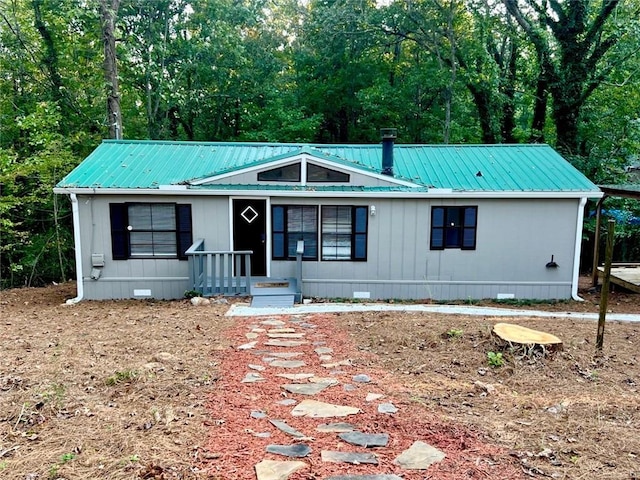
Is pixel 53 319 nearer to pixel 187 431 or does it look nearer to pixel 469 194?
pixel 187 431

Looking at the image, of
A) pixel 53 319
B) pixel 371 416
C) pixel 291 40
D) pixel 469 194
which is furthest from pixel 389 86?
pixel 371 416

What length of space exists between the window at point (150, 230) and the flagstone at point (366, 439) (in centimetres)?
737

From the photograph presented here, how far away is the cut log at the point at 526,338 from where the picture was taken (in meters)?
5.00

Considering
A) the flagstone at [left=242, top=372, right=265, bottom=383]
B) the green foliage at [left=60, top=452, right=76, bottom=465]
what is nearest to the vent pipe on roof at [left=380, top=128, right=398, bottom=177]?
the flagstone at [left=242, top=372, right=265, bottom=383]

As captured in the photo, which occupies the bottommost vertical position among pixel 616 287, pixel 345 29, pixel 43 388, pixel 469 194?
pixel 616 287

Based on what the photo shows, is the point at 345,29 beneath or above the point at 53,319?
above

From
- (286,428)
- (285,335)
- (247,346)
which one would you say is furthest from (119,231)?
(286,428)

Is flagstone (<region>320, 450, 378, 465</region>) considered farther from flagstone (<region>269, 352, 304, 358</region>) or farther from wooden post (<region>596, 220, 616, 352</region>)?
wooden post (<region>596, 220, 616, 352</region>)

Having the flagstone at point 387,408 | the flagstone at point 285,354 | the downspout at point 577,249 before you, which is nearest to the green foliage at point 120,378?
the flagstone at point 285,354

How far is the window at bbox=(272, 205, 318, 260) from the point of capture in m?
10.1

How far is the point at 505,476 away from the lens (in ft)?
9.25

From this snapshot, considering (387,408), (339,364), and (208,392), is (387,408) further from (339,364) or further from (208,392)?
(208,392)

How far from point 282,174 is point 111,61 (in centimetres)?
723

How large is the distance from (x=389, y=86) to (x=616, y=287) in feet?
35.1
